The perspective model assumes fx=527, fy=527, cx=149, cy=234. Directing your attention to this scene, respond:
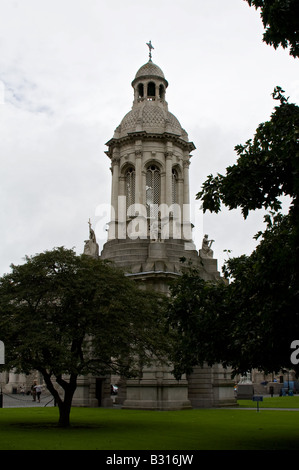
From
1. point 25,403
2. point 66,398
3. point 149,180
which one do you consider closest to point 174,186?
point 149,180

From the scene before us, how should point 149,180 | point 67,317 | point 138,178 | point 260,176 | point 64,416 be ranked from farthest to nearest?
1. point 149,180
2. point 138,178
3. point 64,416
4. point 67,317
5. point 260,176

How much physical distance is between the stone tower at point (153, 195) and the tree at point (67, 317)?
15029 mm

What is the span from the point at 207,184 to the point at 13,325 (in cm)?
1228

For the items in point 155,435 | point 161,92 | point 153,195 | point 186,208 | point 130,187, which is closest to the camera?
point 155,435

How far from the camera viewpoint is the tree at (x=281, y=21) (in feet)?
43.3

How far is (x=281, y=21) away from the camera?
527 inches

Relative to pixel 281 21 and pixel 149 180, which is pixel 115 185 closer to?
pixel 149 180

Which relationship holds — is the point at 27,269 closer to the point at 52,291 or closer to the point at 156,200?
the point at 52,291

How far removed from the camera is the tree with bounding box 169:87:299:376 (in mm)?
13383

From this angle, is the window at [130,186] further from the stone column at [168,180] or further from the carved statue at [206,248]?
the carved statue at [206,248]

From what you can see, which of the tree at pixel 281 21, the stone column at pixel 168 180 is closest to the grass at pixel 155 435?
the tree at pixel 281 21

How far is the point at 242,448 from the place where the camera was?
16.8 metres

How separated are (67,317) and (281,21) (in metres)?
15.4

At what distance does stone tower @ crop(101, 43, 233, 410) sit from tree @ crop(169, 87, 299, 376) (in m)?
22.4
